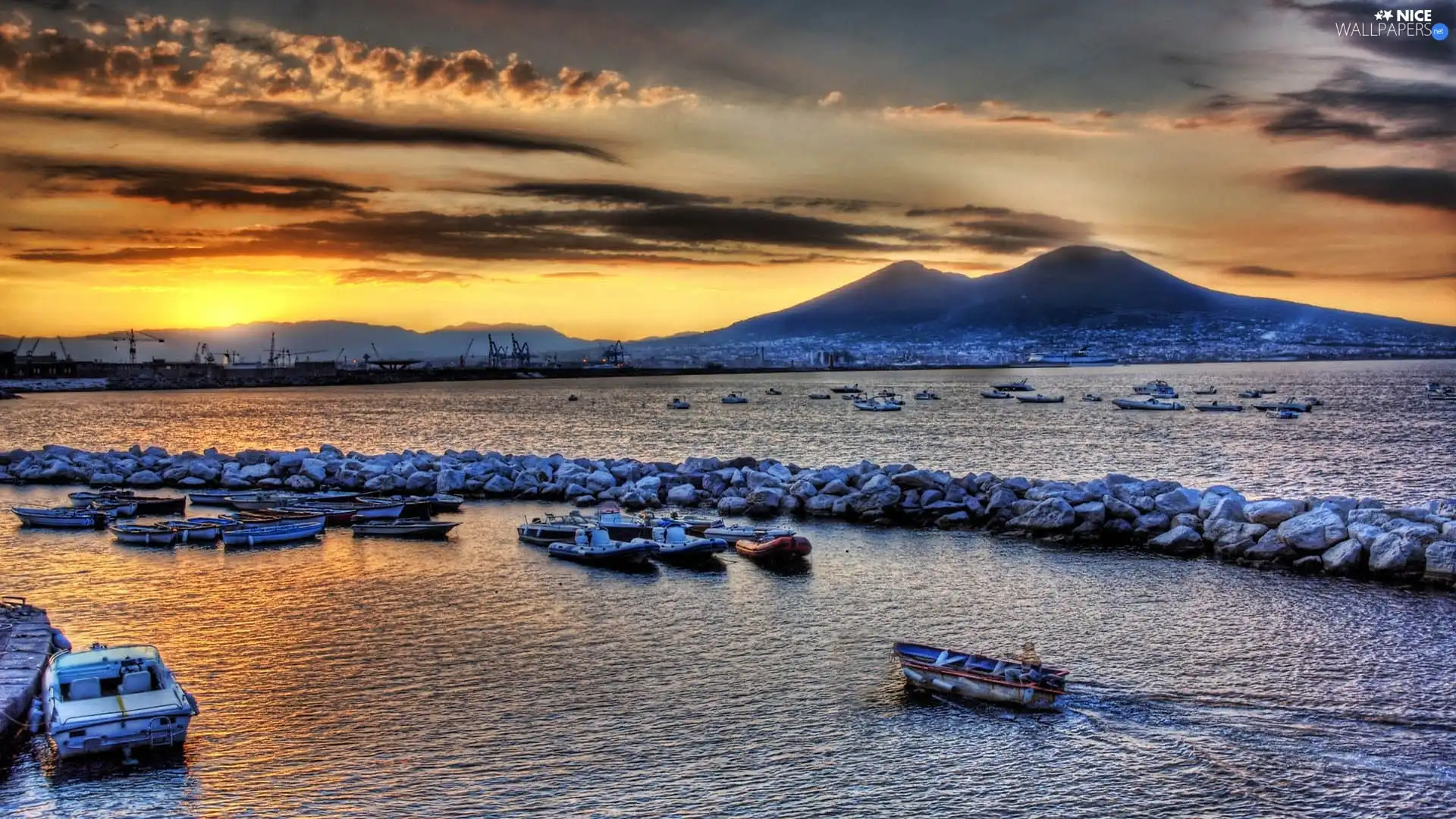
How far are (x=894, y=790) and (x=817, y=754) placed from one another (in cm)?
155

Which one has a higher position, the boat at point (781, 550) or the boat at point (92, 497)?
the boat at point (92, 497)

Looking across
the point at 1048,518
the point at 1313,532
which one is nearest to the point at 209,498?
the point at 1048,518

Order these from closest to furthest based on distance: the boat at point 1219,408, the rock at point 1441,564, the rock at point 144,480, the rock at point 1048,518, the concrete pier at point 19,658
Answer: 1. the concrete pier at point 19,658
2. the rock at point 1441,564
3. the rock at point 1048,518
4. the rock at point 144,480
5. the boat at point 1219,408

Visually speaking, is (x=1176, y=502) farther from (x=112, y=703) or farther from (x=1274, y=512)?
(x=112, y=703)

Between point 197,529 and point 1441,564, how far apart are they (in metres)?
35.6

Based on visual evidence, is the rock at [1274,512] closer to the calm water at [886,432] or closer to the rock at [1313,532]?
the rock at [1313,532]

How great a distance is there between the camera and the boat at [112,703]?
54.2 feet

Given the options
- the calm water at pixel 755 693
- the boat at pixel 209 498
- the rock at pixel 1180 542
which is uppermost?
the boat at pixel 209 498

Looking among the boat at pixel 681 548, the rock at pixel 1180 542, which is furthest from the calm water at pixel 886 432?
the boat at pixel 681 548

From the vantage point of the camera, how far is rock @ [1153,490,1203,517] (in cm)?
3331

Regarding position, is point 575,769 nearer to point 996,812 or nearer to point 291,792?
point 291,792

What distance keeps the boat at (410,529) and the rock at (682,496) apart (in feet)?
26.6

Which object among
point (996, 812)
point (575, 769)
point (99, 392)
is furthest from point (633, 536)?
point (99, 392)

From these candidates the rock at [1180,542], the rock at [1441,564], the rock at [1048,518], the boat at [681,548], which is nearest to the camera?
the rock at [1441,564]
